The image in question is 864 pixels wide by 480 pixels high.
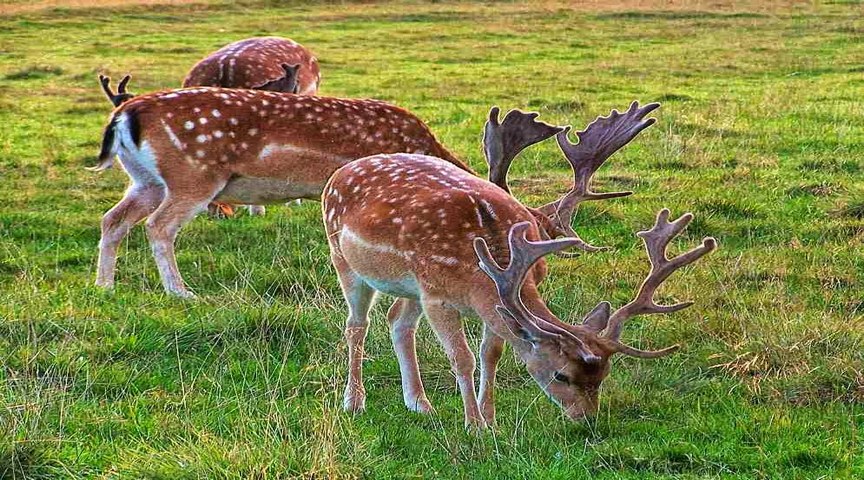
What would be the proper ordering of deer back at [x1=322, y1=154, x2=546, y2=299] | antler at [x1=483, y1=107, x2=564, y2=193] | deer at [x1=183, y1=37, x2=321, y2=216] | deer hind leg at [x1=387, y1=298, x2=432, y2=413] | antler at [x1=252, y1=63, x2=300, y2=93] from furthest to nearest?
deer at [x1=183, y1=37, x2=321, y2=216], antler at [x1=252, y1=63, x2=300, y2=93], antler at [x1=483, y1=107, x2=564, y2=193], deer hind leg at [x1=387, y1=298, x2=432, y2=413], deer back at [x1=322, y1=154, x2=546, y2=299]

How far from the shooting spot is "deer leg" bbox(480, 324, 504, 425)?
474cm

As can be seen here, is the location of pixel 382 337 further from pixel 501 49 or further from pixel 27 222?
pixel 501 49

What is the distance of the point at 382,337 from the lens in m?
5.87

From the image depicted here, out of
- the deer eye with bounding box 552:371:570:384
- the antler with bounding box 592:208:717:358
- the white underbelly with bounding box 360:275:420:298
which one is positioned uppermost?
the antler with bounding box 592:208:717:358

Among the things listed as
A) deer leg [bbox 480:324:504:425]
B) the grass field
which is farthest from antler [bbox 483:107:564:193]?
deer leg [bbox 480:324:504:425]

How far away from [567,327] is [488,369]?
472mm

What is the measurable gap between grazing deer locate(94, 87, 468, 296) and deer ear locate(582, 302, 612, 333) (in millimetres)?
2602

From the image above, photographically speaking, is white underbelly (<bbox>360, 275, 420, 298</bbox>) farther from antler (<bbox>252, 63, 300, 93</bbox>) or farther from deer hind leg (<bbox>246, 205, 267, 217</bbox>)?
antler (<bbox>252, 63, 300, 93</bbox>)

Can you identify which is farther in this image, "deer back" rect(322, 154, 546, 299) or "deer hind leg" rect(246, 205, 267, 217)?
"deer hind leg" rect(246, 205, 267, 217)

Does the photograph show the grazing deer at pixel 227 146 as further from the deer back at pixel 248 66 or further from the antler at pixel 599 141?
the deer back at pixel 248 66

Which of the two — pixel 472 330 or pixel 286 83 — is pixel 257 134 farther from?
pixel 286 83

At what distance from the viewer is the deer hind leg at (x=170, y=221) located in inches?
272

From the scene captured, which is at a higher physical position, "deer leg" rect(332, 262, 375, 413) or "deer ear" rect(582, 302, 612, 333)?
"deer ear" rect(582, 302, 612, 333)

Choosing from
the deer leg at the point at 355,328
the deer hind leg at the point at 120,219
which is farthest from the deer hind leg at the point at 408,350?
the deer hind leg at the point at 120,219
